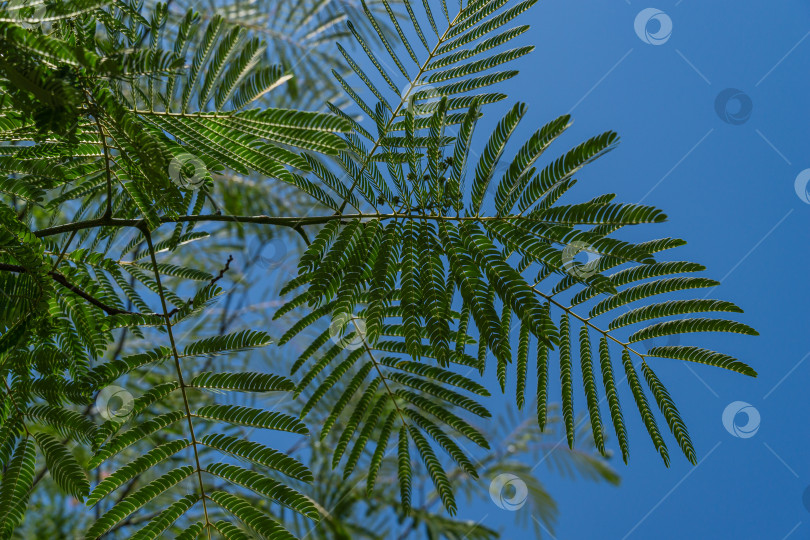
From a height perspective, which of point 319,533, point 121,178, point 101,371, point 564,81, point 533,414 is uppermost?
point 564,81

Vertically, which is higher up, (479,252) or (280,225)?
(479,252)

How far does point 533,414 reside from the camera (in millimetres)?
2209

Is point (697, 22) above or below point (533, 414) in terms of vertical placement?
above

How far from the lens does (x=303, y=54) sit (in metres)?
1.77

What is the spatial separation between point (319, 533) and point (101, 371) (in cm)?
94

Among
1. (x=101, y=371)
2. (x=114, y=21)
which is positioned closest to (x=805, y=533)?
(x=101, y=371)

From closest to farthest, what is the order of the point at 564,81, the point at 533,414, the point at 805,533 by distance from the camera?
the point at 533,414 → the point at 805,533 → the point at 564,81

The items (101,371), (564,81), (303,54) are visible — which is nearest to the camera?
(101,371)

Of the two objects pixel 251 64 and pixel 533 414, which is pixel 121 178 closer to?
pixel 251 64

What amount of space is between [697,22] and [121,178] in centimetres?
289

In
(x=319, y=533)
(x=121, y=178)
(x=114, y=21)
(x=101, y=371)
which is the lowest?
(x=319, y=533)

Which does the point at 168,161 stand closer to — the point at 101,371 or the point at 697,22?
the point at 101,371

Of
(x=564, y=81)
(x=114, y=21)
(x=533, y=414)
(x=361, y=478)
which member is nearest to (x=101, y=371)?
(x=114, y=21)

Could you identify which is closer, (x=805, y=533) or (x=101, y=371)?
(x=101, y=371)
